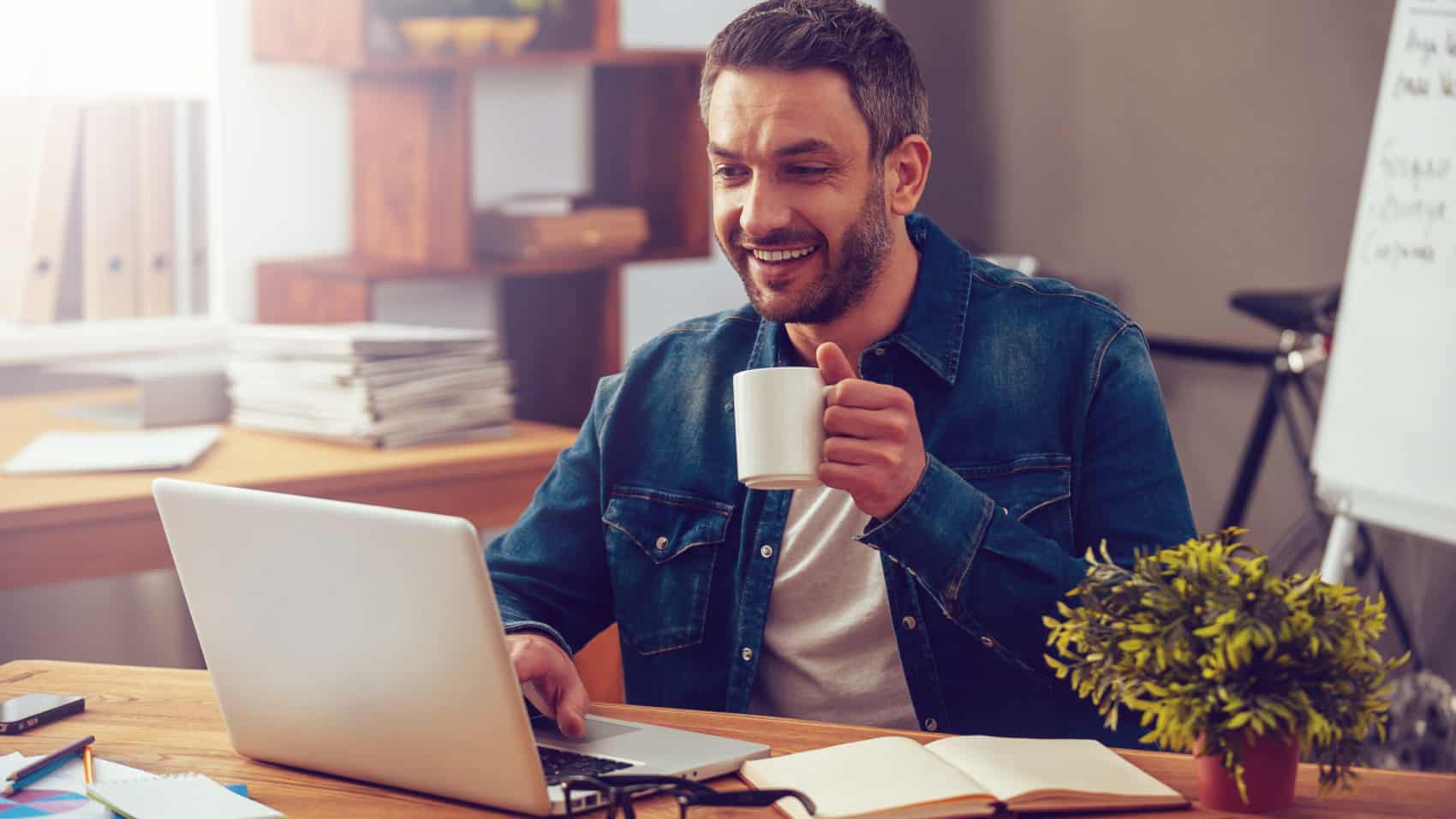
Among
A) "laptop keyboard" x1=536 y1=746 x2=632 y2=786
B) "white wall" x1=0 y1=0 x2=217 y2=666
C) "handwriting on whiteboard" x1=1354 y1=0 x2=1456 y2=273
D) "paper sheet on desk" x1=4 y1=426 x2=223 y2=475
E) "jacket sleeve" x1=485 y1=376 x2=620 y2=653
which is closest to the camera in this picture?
"laptop keyboard" x1=536 y1=746 x2=632 y2=786

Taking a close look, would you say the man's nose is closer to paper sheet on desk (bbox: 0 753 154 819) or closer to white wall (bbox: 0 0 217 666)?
paper sheet on desk (bbox: 0 753 154 819)

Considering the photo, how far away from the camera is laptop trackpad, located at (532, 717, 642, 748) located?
1.28 meters

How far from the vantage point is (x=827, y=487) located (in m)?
1.54

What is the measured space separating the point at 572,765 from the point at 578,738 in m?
0.08

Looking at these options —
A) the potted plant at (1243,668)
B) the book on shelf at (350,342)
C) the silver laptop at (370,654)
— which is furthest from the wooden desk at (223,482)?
the potted plant at (1243,668)

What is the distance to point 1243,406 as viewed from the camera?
369 centimetres

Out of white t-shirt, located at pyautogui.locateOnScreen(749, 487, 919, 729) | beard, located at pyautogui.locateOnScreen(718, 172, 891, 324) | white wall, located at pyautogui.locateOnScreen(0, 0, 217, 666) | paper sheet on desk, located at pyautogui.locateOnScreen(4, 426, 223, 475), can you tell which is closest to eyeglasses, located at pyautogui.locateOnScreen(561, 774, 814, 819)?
white t-shirt, located at pyautogui.locateOnScreen(749, 487, 919, 729)

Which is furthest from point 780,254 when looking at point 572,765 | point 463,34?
point 463,34

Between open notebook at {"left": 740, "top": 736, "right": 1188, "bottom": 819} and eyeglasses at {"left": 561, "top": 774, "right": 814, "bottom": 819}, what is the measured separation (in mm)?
18

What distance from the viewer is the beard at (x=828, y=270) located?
1.65 metres

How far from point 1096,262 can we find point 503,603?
274 cm

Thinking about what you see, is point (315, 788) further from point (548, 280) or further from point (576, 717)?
point (548, 280)

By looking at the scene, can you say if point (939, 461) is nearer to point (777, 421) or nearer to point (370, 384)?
point (777, 421)

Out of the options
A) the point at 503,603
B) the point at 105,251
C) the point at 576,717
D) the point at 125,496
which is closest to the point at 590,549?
the point at 503,603
